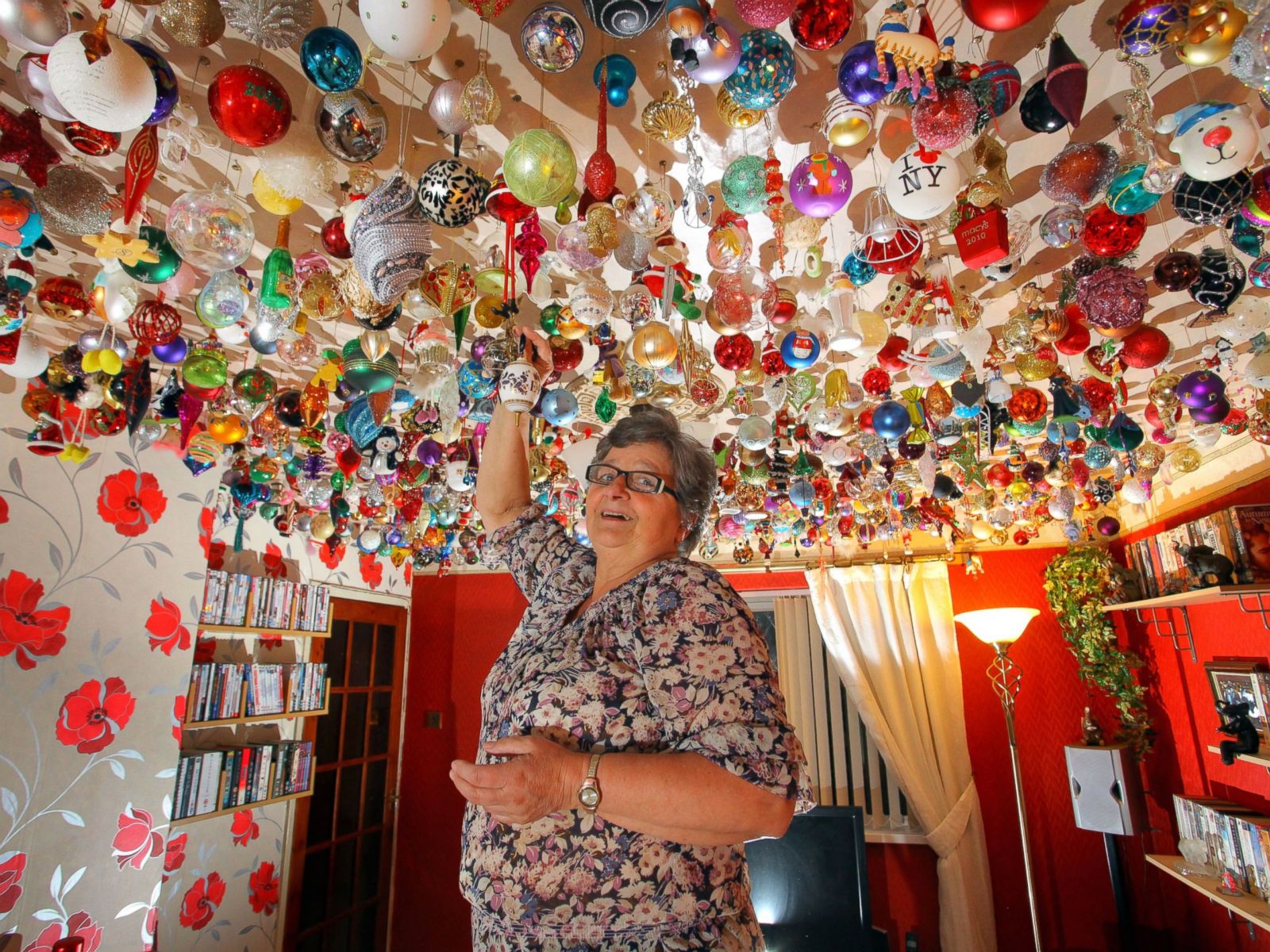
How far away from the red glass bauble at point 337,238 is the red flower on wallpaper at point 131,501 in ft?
7.38

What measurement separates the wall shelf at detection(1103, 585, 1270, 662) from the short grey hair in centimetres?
262

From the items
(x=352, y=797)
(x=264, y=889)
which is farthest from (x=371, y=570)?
(x=264, y=889)

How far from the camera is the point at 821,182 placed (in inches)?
45.9

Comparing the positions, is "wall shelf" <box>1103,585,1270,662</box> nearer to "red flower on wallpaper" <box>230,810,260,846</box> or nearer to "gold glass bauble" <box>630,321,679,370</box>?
"gold glass bauble" <box>630,321,679,370</box>

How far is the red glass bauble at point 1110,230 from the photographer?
121cm

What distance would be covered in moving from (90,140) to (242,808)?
12.0 feet

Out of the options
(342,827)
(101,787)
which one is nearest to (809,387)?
(101,787)

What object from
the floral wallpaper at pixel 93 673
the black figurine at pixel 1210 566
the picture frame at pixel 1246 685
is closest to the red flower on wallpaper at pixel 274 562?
the floral wallpaper at pixel 93 673

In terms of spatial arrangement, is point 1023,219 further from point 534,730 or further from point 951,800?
point 951,800

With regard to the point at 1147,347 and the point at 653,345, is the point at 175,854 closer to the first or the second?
the point at 653,345

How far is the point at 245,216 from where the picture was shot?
1142 mm

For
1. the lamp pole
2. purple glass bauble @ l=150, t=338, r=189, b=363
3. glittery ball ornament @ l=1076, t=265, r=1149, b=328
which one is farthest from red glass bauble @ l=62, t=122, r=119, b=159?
the lamp pole

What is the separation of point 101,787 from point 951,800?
15.1ft

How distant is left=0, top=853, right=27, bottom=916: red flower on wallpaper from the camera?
228 cm
